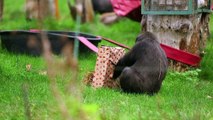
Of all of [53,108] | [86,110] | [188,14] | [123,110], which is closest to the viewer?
[86,110]

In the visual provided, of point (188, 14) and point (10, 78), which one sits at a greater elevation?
point (188, 14)

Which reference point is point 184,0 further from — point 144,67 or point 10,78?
point 10,78

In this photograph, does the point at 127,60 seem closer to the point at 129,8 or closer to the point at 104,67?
the point at 104,67

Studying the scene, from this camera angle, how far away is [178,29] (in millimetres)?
7996

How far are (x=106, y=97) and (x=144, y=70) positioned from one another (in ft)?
2.30

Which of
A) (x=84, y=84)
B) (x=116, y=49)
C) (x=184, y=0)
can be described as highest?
(x=184, y=0)

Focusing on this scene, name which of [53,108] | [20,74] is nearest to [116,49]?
[20,74]

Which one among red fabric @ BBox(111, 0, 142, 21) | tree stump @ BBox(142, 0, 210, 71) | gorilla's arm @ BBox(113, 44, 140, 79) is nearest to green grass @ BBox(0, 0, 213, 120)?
gorilla's arm @ BBox(113, 44, 140, 79)

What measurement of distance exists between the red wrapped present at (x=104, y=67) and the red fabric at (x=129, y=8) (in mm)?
4267

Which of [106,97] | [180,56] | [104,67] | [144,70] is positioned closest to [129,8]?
[180,56]

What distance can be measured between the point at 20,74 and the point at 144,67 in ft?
5.54

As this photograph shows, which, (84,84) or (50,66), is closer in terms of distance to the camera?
(50,66)

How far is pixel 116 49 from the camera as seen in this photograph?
264 inches

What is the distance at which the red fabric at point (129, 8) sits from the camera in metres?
10.9
